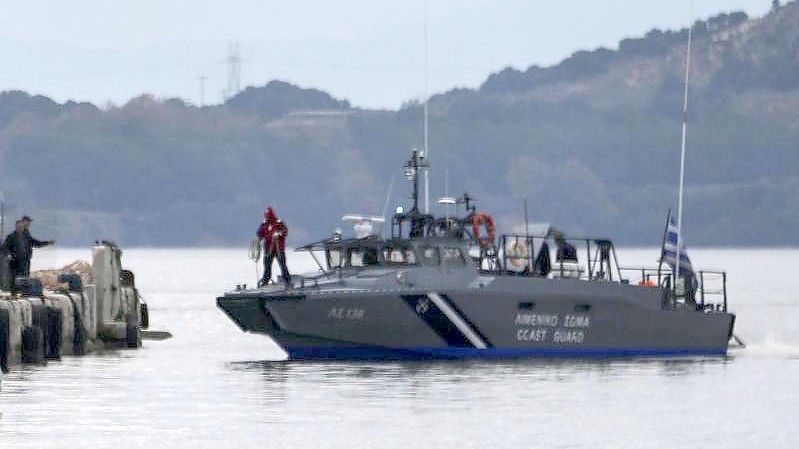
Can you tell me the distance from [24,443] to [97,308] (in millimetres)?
20654

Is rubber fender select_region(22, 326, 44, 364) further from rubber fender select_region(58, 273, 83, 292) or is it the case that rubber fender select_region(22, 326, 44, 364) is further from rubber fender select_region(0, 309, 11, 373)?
rubber fender select_region(58, 273, 83, 292)

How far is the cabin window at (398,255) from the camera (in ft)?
149

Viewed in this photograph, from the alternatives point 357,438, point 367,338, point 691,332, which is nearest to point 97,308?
point 367,338

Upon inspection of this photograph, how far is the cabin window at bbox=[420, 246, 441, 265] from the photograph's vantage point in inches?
1779

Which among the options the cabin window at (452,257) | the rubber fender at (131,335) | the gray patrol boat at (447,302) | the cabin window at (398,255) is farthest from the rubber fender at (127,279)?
the cabin window at (452,257)

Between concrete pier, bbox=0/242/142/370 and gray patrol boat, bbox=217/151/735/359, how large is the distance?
10.4ft

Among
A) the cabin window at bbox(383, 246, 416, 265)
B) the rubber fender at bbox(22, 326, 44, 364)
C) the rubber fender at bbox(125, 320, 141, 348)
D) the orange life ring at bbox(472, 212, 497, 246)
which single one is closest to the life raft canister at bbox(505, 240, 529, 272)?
the orange life ring at bbox(472, 212, 497, 246)

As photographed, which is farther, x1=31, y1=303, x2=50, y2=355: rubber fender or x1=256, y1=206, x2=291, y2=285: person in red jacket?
x1=256, y1=206, x2=291, y2=285: person in red jacket

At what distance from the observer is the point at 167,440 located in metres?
30.7

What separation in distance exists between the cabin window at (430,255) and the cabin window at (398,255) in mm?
190

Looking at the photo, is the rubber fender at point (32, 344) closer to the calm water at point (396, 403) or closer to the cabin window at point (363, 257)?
the calm water at point (396, 403)

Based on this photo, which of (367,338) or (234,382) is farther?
(367,338)

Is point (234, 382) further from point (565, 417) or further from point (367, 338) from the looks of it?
point (565, 417)

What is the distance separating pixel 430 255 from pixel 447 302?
113cm
